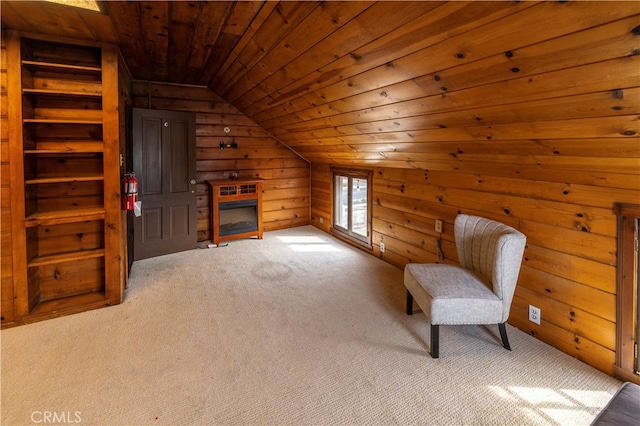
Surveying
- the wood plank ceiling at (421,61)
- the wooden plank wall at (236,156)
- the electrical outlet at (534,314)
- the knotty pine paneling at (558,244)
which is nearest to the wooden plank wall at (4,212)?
the wood plank ceiling at (421,61)

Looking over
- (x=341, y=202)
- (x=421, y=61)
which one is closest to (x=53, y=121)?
(x=421, y=61)

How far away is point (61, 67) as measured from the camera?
8.87 feet

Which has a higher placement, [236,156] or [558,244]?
[236,156]

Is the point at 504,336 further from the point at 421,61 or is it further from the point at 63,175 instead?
the point at 63,175

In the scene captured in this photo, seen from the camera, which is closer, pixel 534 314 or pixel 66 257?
pixel 534 314

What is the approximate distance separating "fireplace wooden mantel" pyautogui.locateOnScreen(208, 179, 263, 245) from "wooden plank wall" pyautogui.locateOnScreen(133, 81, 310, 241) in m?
0.23

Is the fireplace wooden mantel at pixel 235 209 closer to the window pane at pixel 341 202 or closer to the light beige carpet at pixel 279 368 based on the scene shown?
the window pane at pixel 341 202

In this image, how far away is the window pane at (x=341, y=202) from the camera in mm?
5254

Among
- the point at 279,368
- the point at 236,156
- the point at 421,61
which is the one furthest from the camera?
the point at 236,156

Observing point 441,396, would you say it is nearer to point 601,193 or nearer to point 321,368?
point 321,368

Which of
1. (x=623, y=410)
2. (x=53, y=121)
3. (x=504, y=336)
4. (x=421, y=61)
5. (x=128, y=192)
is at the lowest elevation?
(x=504, y=336)

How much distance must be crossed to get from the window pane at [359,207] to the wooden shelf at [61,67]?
325 cm

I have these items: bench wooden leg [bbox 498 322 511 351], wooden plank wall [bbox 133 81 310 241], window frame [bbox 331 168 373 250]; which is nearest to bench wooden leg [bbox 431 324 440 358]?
bench wooden leg [bbox 498 322 511 351]

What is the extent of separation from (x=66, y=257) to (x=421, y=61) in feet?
10.3
